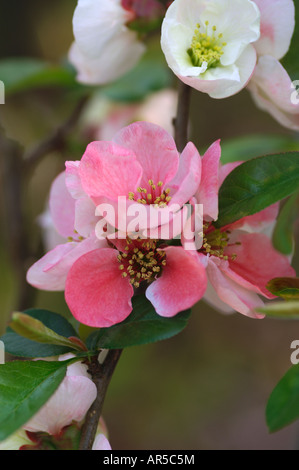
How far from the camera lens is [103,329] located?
48 cm

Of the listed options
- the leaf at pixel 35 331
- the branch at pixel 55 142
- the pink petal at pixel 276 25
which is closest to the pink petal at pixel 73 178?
the leaf at pixel 35 331

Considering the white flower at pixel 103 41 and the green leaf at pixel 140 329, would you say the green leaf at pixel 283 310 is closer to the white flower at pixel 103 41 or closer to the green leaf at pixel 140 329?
the green leaf at pixel 140 329

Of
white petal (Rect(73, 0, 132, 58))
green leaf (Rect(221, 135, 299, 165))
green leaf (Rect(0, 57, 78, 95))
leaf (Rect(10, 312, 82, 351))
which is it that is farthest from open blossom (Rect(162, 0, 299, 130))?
green leaf (Rect(0, 57, 78, 95))

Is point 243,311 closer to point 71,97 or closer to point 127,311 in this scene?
point 127,311

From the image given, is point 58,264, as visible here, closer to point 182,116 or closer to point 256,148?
point 182,116

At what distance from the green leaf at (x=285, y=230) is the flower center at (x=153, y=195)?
115 mm

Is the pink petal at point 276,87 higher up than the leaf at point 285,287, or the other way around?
the pink petal at point 276,87

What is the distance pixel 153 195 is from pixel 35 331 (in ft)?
0.48

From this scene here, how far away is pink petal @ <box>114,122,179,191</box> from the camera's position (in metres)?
0.46

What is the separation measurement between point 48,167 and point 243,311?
59.8 inches

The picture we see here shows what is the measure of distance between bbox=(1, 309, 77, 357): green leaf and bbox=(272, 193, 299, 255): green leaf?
0.20 metres

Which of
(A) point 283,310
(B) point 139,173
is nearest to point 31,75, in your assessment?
(B) point 139,173

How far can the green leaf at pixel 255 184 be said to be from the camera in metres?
0.45

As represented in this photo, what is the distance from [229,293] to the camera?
1.46 ft
